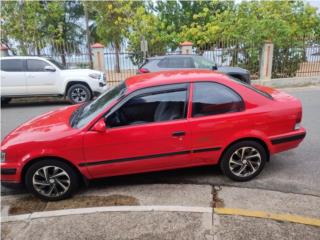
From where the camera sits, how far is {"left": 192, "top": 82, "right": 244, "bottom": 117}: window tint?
12.8 feet

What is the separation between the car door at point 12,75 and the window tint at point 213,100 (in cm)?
765

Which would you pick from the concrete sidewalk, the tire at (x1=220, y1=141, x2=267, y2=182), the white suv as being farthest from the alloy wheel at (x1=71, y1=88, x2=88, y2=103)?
the tire at (x1=220, y1=141, x2=267, y2=182)

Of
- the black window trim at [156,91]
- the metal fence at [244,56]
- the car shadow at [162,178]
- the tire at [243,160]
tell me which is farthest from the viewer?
the metal fence at [244,56]

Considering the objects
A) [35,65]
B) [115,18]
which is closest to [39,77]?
[35,65]

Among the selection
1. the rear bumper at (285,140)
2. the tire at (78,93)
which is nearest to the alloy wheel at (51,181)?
the rear bumper at (285,140)

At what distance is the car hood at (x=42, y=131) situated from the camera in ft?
12.1

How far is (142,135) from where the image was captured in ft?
12.3

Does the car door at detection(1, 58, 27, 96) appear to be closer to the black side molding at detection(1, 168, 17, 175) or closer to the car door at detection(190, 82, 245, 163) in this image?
the black side molding at detection(1, 168, 17, 175)

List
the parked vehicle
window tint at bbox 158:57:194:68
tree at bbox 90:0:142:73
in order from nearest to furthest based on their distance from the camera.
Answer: the parked vehicle, window tint at bbox 158:57:194:68, tree at bbox 90:0:142:73

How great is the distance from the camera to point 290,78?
43.0 ft

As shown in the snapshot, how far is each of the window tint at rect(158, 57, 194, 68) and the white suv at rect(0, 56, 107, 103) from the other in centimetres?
228

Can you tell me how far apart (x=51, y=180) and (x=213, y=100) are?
90.4 inches

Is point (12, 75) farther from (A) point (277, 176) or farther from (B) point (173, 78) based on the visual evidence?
(A) point (277, 176)

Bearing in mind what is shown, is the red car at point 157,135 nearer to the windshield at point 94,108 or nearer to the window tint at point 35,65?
the windshield at point 94,108
